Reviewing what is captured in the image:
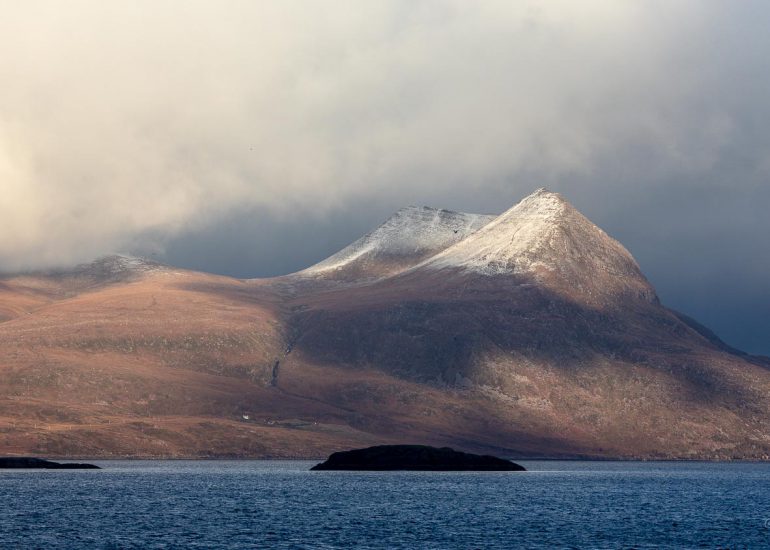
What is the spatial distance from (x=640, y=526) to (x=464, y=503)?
37.3m

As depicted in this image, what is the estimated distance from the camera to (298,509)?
15250 centimetres

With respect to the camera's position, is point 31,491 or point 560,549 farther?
point 31,491

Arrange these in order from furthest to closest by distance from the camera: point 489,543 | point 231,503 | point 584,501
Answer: point 584,501, point 231,503, point 489,543

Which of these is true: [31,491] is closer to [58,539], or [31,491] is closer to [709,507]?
[58,539]

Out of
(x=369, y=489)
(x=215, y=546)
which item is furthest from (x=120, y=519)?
(x=369, y=489)

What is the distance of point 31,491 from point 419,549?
94.5 metres

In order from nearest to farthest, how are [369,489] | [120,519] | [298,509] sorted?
[120,519] < [298,509] < [369,489]

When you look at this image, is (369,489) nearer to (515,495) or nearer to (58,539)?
(515,495)

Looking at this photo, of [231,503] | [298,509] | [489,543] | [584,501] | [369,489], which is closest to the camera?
[489,543]

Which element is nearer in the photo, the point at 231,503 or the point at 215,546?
the point at 215,546

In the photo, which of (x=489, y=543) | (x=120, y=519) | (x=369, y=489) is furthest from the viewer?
(x=369, y=489)

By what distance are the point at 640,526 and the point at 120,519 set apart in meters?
61.7

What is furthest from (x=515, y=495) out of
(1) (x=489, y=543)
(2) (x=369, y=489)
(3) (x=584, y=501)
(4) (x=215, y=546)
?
(4) (x=215, y=546)

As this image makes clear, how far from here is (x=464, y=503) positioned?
169m
